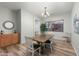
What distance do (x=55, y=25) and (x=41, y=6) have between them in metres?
0.56

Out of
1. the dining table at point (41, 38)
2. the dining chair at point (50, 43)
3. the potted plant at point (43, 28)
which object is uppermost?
the potted plant at point (43, 28)

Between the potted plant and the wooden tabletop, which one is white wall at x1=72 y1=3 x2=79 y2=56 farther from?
the potted plant

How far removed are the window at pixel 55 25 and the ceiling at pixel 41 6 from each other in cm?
24

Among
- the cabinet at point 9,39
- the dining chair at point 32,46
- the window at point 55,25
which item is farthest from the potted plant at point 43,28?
the cabinet at point 9,39

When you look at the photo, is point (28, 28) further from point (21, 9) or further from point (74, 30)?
point (74, 30)

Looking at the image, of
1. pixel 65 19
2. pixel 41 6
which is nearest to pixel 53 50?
pixel 65 19

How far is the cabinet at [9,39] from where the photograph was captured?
1.93 m

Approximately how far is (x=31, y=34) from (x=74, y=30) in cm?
101

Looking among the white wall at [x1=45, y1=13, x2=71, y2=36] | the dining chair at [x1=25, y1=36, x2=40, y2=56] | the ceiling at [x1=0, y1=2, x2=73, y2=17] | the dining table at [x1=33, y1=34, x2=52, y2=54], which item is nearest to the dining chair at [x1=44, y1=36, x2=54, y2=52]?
the dining table at [x1=33, y1=34, x2=52, y2=54]

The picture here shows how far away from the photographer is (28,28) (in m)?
1.99

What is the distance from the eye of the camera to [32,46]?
6.51 ft

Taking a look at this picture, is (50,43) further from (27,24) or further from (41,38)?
(27,24)

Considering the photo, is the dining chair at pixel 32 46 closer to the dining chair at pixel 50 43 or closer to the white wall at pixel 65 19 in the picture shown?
the dining chair at pixel 50 43

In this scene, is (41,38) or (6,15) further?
(41,38)
